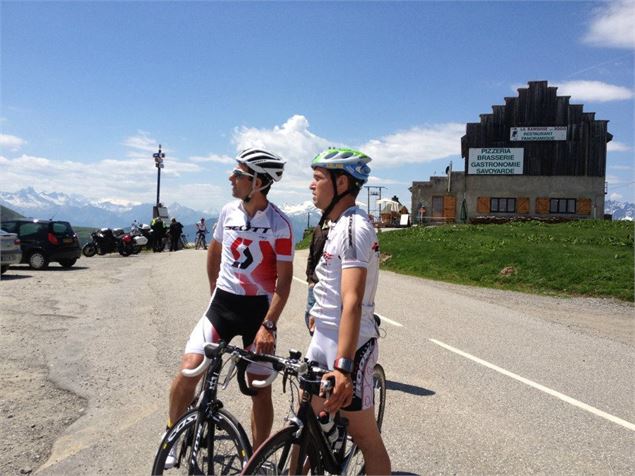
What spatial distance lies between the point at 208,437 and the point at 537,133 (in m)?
49.4

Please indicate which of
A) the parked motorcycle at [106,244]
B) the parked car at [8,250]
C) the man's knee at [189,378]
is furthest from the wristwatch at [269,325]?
the parked motorcycle at [106,244]

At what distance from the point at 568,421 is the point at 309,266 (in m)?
3.12

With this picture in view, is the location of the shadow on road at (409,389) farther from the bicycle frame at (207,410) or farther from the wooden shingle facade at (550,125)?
the wooden shingle facade at (550,125)

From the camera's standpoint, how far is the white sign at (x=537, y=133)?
46.8 metres

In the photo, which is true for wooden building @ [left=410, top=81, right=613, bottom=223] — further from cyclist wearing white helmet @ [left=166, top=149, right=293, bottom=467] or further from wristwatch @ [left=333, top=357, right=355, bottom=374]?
wristwatch @ [left=333, top=357, right=355, bottom=374]

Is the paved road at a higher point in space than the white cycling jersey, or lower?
lower

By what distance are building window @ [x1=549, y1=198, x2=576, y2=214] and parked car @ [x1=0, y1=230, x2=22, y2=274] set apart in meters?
42.4

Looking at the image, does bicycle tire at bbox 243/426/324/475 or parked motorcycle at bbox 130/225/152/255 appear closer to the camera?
bicycle tire at bbox 243/426/324/475

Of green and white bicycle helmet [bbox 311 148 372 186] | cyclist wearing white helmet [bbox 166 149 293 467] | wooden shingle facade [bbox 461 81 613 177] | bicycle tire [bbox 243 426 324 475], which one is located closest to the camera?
bicycle tire [bbox 243 426 324 475]

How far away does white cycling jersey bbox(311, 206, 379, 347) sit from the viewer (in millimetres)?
2758

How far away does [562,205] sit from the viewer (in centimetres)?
4719

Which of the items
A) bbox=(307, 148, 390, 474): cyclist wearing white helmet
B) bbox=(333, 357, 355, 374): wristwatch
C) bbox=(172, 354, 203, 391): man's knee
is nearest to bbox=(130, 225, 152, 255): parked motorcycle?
bbox=(172, 354, 203, 391): man's knee

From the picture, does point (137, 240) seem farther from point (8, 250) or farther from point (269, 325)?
point (269, 325)

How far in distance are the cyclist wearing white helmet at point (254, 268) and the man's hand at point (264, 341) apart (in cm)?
4
